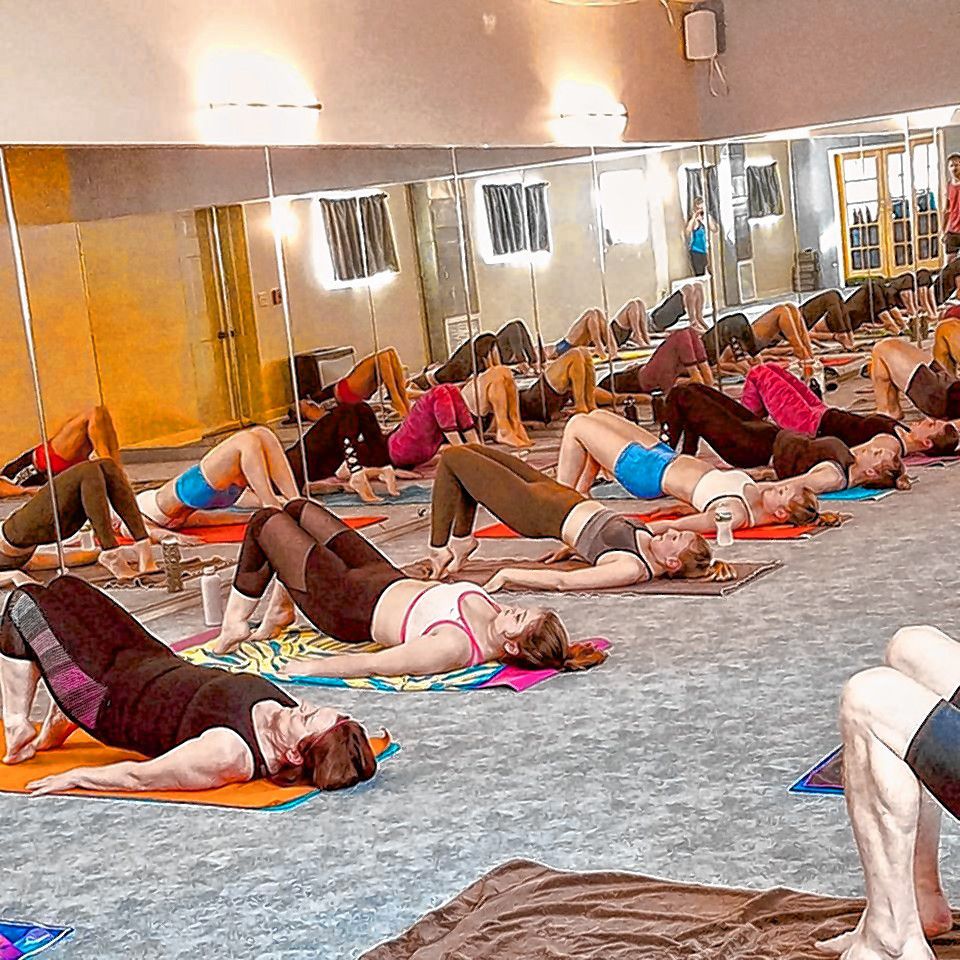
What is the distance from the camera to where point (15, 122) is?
5.15 m

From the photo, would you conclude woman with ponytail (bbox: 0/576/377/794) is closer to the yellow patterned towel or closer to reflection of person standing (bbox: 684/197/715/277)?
the yellow patterned towel

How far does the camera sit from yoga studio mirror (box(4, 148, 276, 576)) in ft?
17.1

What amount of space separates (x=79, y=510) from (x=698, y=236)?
189 inches

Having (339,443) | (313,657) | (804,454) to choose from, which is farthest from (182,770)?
(804,454)

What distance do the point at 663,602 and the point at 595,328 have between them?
10.4ft

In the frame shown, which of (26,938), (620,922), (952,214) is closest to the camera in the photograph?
(620,922)

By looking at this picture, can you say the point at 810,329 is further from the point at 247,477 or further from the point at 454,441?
the point at 247,477

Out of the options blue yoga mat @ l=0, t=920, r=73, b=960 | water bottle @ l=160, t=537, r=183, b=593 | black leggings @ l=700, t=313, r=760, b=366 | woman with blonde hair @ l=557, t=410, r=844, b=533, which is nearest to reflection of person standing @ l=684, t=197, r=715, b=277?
black leggings @ l=700, t=313, r=760, b=366

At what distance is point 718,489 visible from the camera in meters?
6.62

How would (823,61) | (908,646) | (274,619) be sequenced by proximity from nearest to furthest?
Answer: (908,646)
(274,619)
(823,61)

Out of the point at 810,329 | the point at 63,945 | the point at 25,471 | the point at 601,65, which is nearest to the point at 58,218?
the point at 25,471

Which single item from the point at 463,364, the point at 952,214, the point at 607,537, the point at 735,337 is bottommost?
the point at 607,537

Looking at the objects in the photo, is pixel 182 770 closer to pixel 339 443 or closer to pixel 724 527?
Result: pixel 339 443

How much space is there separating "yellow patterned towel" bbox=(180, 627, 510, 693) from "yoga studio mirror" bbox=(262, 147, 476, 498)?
141cm
